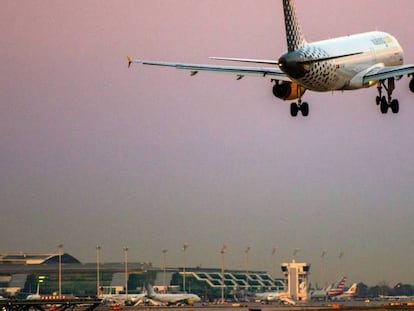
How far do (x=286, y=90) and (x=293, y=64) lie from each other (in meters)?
8.60

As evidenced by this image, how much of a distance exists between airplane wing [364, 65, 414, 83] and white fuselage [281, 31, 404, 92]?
1.76ft

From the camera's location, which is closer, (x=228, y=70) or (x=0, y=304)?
(x=228, y=70)

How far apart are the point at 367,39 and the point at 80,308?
70234 millimetres

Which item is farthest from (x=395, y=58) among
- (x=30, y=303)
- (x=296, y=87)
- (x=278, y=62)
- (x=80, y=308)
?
(x=80, y=308)

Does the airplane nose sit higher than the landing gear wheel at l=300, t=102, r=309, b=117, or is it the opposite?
the airplane nose

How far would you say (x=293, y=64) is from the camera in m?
100

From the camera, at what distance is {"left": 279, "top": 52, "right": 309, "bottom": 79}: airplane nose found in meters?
100

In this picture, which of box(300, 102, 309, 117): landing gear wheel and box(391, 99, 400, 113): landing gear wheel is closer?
box(391, 99, 400, 113): landing gear wheel

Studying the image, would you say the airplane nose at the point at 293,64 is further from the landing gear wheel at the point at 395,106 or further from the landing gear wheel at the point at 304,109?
the landing gear wheel at the point at 395,106

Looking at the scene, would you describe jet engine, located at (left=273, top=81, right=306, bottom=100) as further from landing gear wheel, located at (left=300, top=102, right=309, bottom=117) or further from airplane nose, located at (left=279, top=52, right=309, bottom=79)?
airplane nose, located at (left=279, top=52, right=309, bottom=79)

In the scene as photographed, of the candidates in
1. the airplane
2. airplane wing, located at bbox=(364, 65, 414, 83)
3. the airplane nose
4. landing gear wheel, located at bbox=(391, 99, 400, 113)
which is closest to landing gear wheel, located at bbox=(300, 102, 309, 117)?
the airplane

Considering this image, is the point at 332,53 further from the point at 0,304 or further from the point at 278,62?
the point at 0,304

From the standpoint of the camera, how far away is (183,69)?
359 ft

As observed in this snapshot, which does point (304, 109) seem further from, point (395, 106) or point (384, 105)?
point (395, 106)
